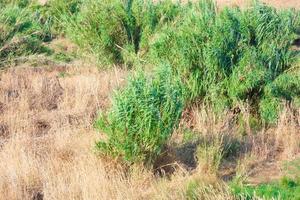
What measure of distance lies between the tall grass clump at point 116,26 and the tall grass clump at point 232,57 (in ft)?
14.6

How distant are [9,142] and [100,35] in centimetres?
785

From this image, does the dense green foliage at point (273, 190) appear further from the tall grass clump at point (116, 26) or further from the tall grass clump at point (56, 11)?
the tall grass clump at point (56, 11)

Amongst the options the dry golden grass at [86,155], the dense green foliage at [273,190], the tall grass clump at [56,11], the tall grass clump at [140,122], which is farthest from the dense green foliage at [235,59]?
the tall grass clump at [56,11]

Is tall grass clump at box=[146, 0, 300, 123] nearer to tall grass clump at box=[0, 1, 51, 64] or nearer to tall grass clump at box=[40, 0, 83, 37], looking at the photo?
tall grass clump at box=[0, 1, 51, 64]

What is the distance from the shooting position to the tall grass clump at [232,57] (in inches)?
415

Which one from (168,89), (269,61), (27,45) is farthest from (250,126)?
(27,45)

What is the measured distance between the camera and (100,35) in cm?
1622

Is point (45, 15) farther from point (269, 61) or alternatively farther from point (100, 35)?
point (269, 61)

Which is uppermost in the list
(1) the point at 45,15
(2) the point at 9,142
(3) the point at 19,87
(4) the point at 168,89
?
(4) the point at 168,89

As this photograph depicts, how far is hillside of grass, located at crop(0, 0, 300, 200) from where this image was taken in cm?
748

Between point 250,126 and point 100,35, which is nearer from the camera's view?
point 250,126

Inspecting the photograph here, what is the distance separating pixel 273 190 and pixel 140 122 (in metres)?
1.85

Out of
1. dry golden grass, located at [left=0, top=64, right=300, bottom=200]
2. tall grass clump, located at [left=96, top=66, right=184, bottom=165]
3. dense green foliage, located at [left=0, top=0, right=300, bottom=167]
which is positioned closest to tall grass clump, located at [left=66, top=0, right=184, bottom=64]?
dense green foliage, located at [left=0, top=0, right=300, bottom=167]

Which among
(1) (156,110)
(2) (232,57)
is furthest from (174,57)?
(1) (156,110)
